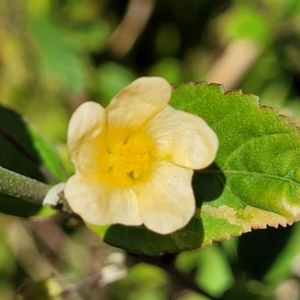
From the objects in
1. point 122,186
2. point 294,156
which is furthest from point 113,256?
point 294,156

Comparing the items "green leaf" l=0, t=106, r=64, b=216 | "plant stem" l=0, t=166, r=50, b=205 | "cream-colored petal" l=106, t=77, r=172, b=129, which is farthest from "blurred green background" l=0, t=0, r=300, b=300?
"cream-colored petal" l=106, t=77, r=172, b=129

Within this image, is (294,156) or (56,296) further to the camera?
(56,296)

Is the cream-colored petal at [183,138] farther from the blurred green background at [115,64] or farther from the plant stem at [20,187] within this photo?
the blurred green background at [115,64]

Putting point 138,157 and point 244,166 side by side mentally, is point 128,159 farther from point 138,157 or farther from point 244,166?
point 244,166

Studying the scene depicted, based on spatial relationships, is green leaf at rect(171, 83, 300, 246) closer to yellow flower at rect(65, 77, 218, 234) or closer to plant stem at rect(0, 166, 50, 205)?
yellow flower at rect(65, 77, 218, 234)

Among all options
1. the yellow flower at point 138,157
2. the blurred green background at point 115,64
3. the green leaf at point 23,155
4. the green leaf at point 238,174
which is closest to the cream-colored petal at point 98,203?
the yellow flower at point 138,157

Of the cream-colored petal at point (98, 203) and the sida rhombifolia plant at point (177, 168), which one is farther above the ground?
the sida rhombifolia plant at point (177, 168)

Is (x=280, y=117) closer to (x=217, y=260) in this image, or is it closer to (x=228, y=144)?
(x=228, y=144)

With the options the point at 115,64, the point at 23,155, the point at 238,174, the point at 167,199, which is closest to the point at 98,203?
the point at 167,199
